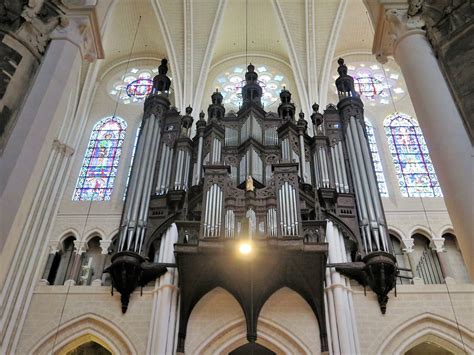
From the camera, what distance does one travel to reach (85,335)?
39.3 feet

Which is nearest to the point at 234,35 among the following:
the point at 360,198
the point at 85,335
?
the point at 360,198

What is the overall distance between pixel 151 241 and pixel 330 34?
11.0 meters

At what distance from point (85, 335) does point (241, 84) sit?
37.4 feet

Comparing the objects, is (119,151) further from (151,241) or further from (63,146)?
(151,241)

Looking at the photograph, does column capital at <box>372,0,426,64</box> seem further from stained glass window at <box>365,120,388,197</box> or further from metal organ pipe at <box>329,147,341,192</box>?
stained glass window at <box>365,120,388,197</box>

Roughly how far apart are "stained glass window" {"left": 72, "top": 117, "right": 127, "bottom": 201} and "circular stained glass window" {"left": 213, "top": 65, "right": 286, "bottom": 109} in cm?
411

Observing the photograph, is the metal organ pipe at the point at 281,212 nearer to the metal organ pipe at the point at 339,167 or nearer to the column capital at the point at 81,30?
the metal organ pipe at the point at 339,167

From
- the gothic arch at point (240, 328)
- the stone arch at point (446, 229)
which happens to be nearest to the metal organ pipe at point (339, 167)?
the stone arch at point (446, 229)

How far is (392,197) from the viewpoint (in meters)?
15.1

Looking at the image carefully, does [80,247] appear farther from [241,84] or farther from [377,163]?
[377,163]

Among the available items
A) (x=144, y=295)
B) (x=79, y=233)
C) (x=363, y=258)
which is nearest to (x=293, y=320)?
(x=363, y=258)

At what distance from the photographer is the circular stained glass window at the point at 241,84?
19109mm

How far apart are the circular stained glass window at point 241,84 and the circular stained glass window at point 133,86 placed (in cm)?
265

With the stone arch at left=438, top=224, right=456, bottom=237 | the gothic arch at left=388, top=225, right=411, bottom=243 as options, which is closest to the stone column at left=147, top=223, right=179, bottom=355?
the gothic arch at left=388, top=225, right=411, bottom=243
